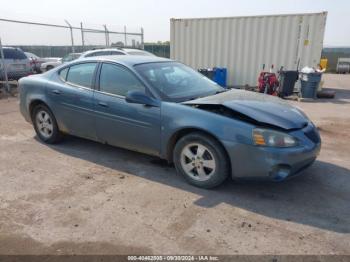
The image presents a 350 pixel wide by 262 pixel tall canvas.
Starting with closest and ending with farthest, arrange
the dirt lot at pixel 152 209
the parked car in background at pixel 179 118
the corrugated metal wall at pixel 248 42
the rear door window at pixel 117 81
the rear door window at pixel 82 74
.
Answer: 1. the dirt lot at pixel 152 209
2. the parked car in background at pixel 179 118
3. the rear door window at pixel 117 81
4. the rear door window at pixel 82 74
5. the corrugated metal wall at pixel 248 42

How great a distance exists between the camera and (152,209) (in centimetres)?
347

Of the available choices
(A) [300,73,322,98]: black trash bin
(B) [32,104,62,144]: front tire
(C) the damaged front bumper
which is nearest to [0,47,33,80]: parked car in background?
(B) [32,104,62,144]: front tire

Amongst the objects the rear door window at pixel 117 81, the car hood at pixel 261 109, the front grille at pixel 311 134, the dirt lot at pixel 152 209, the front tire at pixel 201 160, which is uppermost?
the rear door window at pixel 117 81

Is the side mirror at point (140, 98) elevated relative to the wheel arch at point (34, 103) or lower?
elevated

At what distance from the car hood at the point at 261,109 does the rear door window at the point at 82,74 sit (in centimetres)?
170

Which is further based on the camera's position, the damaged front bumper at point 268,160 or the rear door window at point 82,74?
the rear door window at point 82,74

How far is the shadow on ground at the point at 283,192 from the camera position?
3.35 meters

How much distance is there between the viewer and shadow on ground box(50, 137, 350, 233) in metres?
3.35

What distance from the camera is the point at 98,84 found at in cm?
467

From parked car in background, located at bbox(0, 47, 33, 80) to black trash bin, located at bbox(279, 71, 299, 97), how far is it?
394 inches

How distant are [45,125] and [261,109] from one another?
369 centimetres

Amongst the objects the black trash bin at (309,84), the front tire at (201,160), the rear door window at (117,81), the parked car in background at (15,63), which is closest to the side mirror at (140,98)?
the rear door window at (117,81)

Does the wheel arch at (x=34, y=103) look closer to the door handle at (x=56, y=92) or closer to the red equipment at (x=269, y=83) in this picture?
the door handle at (x=56, y=92)

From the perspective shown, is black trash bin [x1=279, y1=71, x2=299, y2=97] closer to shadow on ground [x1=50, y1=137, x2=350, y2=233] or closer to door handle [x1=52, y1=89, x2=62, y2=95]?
shadow on ground [x1=50, y1=137, x2=350, y2=233]
